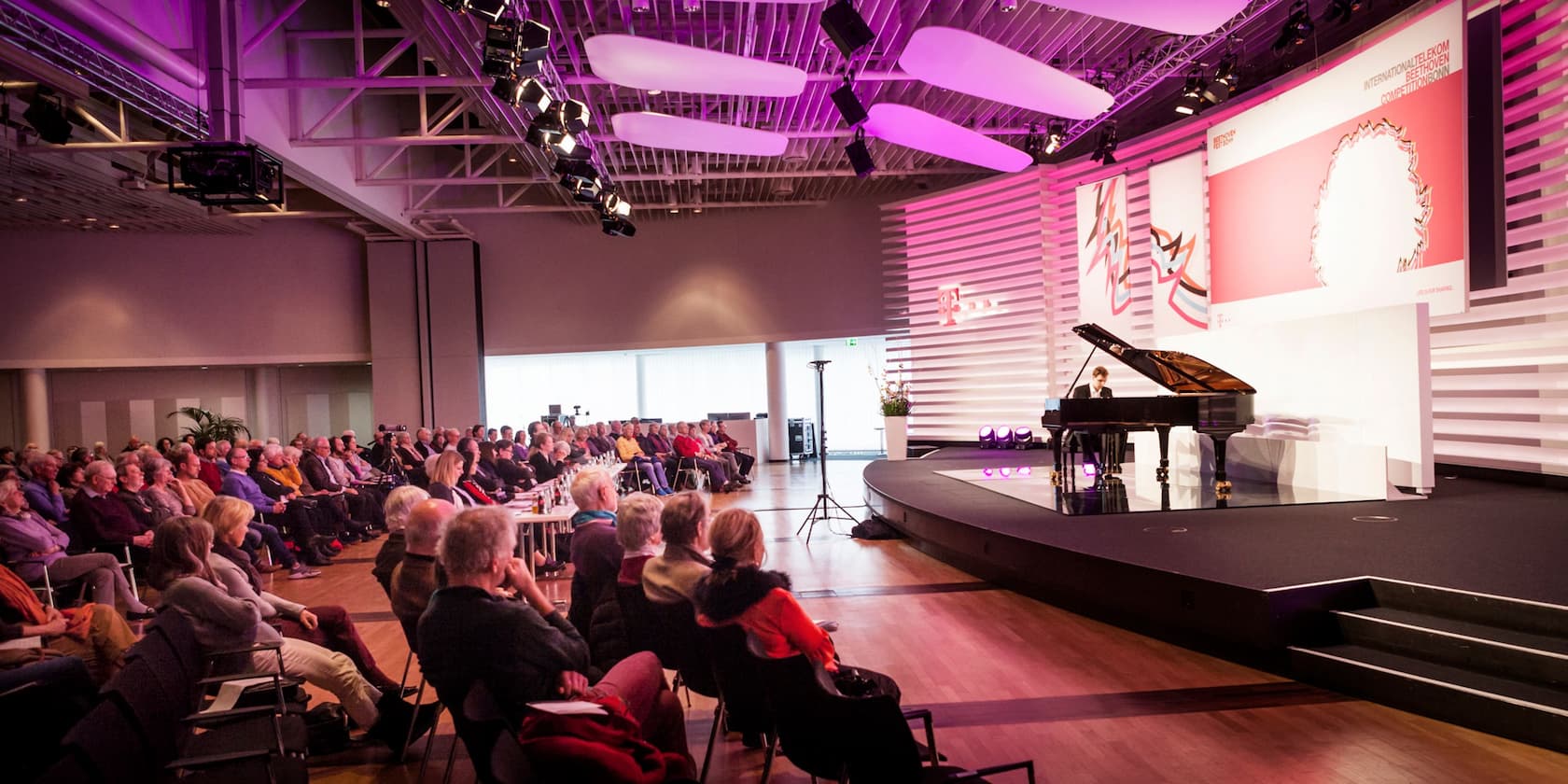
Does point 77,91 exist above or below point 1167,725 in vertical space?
above

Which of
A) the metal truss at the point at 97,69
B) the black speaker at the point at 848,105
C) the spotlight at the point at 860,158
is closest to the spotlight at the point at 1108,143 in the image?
the spotlight at the point at 860,158

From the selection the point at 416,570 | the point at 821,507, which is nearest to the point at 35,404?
the point at 821,507

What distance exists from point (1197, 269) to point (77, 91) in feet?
35.6

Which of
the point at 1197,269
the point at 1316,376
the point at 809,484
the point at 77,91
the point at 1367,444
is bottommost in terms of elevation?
the point at 809,484

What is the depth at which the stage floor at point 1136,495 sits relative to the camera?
636 cm

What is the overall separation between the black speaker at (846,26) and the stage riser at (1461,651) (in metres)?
4.45

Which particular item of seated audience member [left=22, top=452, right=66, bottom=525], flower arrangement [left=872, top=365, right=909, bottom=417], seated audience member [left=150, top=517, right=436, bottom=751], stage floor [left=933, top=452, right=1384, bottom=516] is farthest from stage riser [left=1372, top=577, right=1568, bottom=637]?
flower arrangement [left=872, top=365, right=909, bottom=417]

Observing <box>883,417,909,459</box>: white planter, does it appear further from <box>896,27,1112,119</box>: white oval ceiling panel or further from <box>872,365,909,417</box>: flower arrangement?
<box>896,27,1112,119</box>: white oval ceiling panel

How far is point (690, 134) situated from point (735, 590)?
5721 millimetres

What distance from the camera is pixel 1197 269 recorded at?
9.95 meters

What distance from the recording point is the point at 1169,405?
267 inches

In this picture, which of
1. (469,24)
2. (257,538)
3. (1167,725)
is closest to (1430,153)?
(1167,725)

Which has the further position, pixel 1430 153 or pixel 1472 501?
pixel 1430 153

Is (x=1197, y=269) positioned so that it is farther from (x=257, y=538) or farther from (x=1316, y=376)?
(x=257, y=538)
